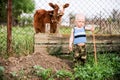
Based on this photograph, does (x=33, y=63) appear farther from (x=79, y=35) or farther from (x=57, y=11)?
(x=57, y=11)

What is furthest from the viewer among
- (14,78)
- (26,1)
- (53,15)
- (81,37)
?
(26,1)

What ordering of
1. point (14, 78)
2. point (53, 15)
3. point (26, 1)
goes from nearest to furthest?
1. point (14, 78)
2. point (53, 15)
3. point (26, 1)

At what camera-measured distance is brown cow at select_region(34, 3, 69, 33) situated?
750 centimetres

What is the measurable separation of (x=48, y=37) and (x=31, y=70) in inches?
49.3

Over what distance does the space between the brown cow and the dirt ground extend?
0.73m

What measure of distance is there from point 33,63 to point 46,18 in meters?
1.26

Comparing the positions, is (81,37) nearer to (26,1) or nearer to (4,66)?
(4,66)

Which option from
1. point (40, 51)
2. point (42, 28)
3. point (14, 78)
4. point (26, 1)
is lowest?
point (14, 78)

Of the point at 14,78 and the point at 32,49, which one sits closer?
the point at 14,78

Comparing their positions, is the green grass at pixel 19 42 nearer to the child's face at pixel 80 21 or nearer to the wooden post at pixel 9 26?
the wooden post at pixel 9 26

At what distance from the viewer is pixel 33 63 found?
6.93 metres

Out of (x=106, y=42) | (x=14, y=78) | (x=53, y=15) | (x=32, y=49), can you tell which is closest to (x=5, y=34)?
(x=32, y=49)

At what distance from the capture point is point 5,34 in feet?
26.2

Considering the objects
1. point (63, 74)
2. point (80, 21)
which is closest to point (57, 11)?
point (80, 21)
